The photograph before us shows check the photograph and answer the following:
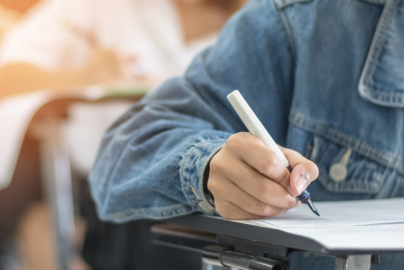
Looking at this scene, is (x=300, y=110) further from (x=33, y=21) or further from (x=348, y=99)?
(x=33, y=21)

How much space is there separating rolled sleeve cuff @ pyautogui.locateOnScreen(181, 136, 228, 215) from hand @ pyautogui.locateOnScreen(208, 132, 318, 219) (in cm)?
2

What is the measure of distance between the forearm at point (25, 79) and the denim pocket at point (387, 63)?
3.68ft

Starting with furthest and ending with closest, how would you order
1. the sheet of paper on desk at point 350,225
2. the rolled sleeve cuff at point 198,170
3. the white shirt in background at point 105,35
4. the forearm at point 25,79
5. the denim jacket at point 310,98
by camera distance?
1. the white shirt in background at point 105,35
2. the forearm at point 25,79
3. the denim jacket at point 310,98
4. the rolled sleeve cuff at point 198,170
5. the sheet of paper on desk at point 350,225

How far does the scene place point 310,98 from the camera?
500mm

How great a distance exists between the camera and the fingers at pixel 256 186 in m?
0.30

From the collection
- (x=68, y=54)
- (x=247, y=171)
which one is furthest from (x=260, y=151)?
(x=68, y=54)

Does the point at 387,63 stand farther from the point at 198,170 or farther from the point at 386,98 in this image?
the point at 198,170

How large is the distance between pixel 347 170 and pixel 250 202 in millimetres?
217

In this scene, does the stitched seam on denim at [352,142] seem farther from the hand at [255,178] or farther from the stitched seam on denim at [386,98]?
the hand at [255,178]

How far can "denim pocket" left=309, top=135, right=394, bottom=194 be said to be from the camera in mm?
480

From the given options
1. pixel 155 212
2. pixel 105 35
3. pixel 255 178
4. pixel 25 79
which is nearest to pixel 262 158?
pixel 255 178

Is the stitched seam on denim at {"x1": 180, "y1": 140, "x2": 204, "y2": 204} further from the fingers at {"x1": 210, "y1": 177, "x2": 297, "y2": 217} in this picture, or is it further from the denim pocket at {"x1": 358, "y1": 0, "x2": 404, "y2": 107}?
the denim pocket at {"x1": 358, "y1": 0, "x2": 404, "y2": 107}

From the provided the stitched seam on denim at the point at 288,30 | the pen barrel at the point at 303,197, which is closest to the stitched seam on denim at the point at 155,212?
the pen barrel at the point at 303,197

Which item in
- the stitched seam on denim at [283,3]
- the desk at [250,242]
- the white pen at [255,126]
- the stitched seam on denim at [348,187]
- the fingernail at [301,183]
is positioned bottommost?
the stitched seam on denim at [348,187]
